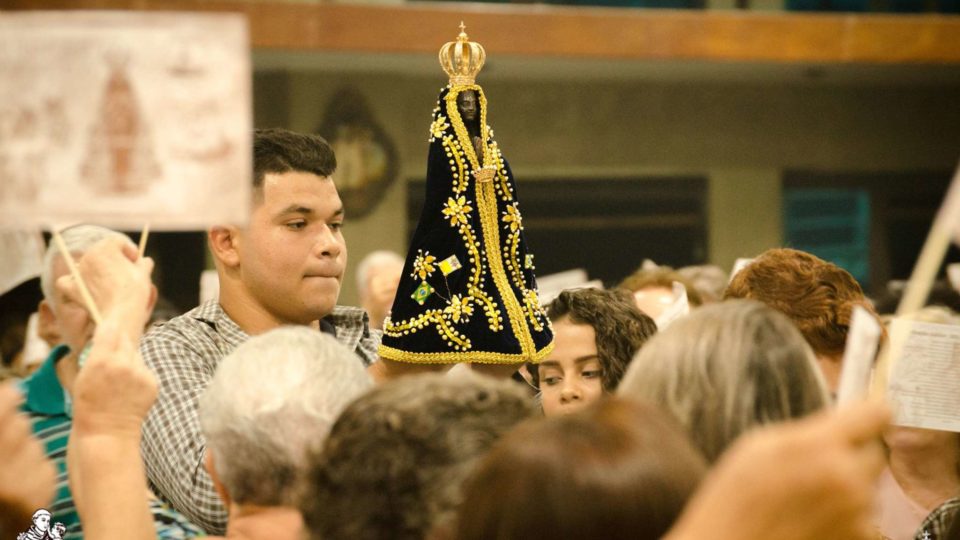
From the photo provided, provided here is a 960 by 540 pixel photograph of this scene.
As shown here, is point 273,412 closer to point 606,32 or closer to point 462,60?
point 462,60

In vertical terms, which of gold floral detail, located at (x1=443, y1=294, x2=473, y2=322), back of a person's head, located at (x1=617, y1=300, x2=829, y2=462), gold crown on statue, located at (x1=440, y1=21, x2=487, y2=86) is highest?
gold crown on statue, located at (x1=440, y1=21, x2=487, y2=86)

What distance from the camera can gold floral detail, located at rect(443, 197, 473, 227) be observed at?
233 cm

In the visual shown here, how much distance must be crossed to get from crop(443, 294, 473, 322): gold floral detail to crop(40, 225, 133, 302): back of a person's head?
681 mm

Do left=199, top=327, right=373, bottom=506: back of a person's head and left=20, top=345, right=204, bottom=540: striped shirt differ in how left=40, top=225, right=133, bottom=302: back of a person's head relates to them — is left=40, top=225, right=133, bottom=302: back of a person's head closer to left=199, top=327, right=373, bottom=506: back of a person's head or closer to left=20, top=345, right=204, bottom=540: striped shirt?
left=20, top=345, right=204, bottom=540: striped shirt

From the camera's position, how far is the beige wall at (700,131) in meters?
7.88

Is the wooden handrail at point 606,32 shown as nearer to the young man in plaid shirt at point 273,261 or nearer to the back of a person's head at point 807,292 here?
Answer: the young man in plaid shirt at point 273,261

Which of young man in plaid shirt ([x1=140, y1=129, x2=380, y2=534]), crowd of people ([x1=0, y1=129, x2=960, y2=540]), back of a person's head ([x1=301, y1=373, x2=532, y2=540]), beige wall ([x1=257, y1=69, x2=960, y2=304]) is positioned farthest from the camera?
beige wall ([x1=257, y1=69, x2=960, y2=304])

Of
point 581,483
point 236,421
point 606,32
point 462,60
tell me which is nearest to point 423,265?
point 462,60

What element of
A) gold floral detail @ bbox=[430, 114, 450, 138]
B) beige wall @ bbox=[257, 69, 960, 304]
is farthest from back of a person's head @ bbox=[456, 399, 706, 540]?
beige wall @ bbox=[257, 69, 960, 304]

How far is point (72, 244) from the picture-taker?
2598 mm

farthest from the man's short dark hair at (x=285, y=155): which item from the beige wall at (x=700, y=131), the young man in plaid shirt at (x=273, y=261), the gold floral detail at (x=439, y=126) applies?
the beige wall at (x=700, y=131)

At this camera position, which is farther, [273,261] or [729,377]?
[273,261]

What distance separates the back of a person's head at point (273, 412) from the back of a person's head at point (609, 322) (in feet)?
3.57

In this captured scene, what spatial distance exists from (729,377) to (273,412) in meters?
0.52
